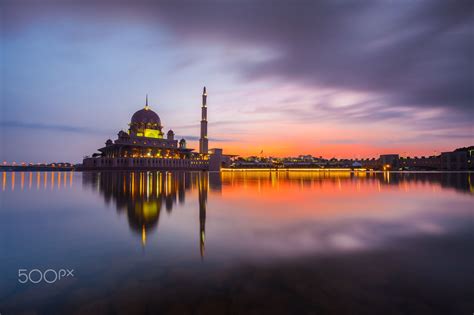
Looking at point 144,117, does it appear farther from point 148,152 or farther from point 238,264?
point 238,264

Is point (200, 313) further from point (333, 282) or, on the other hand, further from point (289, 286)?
point (333, 282)

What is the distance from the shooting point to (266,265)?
20.3 ft

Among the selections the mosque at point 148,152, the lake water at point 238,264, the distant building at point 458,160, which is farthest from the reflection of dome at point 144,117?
the distant building at point 458,160

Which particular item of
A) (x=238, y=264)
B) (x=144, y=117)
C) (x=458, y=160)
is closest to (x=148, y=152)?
(x=144, y=117)

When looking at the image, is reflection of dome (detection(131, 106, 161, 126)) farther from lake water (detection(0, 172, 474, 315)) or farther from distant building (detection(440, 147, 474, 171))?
distant building (detection(440, 147, 474, 171))

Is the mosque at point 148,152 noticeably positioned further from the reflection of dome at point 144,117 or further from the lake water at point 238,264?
the lake water at point 238,264

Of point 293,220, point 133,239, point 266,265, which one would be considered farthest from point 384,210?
point 133,239

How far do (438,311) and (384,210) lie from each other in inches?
436

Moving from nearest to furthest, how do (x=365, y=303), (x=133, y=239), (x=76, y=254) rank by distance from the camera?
(x=365, y=303) → (x=76, y=254) → (x=133, y=239)

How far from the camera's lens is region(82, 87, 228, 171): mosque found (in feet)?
336

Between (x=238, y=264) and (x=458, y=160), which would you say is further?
(x=458, y=160)

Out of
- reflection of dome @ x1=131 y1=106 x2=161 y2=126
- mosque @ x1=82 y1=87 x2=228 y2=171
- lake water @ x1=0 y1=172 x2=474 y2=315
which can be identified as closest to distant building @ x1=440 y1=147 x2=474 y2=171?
mosque @ x1=82 y1=87 x2=228 y2=171

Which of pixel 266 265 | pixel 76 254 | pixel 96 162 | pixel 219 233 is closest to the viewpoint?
pixel 266 265

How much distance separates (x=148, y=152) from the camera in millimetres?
109875
